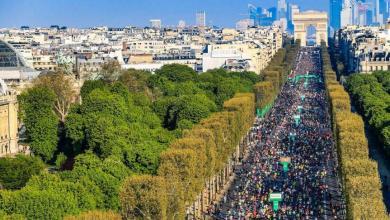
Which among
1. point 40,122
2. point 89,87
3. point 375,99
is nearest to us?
point 40,122

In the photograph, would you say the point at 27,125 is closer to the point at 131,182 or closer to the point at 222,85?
the point at 131,182

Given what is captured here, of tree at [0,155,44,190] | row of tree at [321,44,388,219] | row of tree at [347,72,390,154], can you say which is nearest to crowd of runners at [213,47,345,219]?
row of tree at [321,44,388,219]

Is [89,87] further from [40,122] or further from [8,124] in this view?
[40,122]

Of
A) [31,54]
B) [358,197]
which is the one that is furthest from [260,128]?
[31,54]

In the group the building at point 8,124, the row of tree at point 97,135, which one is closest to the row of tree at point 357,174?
the row of tree at point 97,135

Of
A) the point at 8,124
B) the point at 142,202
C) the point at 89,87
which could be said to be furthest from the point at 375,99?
the point at 142,202

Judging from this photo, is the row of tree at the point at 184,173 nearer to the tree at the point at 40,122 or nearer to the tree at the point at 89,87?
the tree at the point at 40,122
